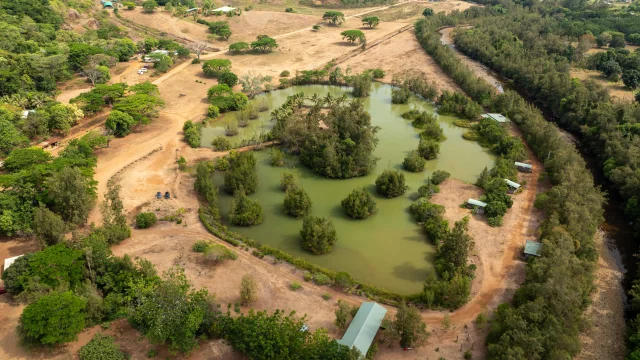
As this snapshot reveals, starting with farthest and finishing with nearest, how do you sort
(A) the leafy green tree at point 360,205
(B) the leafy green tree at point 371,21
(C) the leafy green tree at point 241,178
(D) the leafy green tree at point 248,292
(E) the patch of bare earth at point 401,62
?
(B) the leafy green tree at point 371,21
(E) the patch of bare earth at point 401,62
(C) the leafy green tree at point 241,178
(A) the leafy green tree at point 360,205
(D) the leafy green tree at point 248,292

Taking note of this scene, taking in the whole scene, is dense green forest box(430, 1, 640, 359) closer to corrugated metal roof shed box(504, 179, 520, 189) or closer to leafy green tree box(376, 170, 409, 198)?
corrugated metal roof shed box(504, 179, 520, 189)

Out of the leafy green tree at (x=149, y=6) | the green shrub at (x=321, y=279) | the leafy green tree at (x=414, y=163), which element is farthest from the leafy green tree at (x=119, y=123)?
the leafy green tree at (x=149, y=6)

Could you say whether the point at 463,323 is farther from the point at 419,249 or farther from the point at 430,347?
the point at 419,249

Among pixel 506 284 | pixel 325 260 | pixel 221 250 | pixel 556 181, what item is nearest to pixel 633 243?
pixel 556 181

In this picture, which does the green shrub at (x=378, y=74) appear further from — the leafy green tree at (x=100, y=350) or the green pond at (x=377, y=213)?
the leafy green tree at (x=100, y=350)

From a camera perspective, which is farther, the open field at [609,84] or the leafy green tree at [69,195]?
the open field at [609,84]
